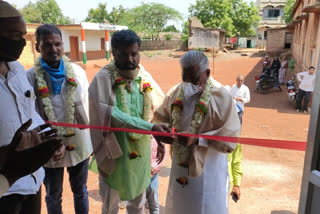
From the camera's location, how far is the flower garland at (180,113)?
211 cm

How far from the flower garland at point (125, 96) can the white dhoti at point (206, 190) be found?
1.36ft

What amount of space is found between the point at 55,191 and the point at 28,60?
19.1 m

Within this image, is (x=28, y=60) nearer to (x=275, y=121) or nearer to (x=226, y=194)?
(x=275, y=121)

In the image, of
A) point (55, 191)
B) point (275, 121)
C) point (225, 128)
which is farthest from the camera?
point (275, 121)

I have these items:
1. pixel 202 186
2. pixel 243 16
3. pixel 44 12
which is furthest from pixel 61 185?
pixel 44 12

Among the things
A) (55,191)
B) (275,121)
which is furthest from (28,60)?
(55,191)

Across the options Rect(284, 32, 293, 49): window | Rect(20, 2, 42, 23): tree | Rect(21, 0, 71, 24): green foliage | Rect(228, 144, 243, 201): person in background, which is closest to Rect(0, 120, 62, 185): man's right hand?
Rect(228, 144, 243, 201): person in background

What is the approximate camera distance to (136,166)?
2.33 m

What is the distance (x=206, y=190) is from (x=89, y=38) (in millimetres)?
27455

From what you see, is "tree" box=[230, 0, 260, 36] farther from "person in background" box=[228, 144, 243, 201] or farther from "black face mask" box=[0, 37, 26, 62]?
"black face mask" box=[0, 37, 26, 62]

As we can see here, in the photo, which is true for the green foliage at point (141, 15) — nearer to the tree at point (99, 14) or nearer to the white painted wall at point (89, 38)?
the tree at point (99, 14)

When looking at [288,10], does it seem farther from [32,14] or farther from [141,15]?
[32,14]

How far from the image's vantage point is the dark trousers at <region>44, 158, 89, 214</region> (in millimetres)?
2475

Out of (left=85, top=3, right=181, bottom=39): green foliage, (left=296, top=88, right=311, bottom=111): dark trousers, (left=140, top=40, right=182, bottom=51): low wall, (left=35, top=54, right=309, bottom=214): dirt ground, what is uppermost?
(left=85, top=3, right=181, bottom=39): green foliage
